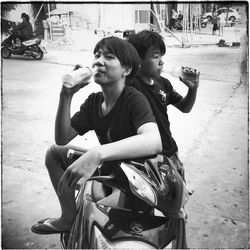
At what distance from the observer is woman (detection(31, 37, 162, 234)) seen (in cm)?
100

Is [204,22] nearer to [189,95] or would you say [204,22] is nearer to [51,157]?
[189,95]

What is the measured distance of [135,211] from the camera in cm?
112

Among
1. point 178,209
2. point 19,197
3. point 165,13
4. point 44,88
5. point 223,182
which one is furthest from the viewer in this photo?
point 44,88

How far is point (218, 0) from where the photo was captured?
1311mm

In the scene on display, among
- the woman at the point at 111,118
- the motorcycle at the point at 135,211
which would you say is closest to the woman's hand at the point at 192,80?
the woman at the point at 111,118

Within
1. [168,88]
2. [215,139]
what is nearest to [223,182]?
[215,139]

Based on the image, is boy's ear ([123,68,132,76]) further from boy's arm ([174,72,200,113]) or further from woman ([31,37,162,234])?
boy's arm ([174,72,200,113])

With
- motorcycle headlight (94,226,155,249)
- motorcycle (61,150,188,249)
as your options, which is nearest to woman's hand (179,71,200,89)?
motorcycle (61,150,188,249)

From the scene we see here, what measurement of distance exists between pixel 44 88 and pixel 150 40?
1950mm

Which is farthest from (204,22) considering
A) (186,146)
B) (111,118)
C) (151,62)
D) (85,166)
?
(186,146)

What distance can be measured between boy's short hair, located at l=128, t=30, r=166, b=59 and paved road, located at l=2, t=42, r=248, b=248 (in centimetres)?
14

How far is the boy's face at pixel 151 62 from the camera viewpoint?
1296mm

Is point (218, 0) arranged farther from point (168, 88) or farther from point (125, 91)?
point (125, 91)

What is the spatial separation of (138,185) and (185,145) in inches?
82.1
